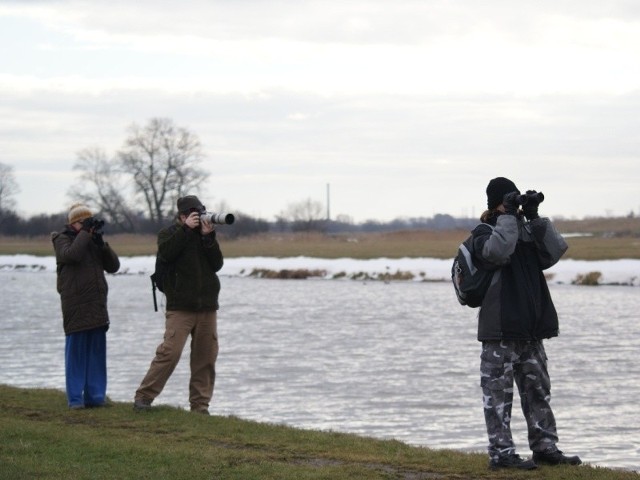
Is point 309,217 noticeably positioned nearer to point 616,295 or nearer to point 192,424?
point 616,295

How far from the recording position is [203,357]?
36.0 feet

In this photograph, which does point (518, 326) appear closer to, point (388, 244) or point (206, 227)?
point (206, 227)

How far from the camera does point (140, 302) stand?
106ft

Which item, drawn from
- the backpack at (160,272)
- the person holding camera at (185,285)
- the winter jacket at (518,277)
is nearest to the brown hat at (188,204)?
the person holding camera at (185,285)

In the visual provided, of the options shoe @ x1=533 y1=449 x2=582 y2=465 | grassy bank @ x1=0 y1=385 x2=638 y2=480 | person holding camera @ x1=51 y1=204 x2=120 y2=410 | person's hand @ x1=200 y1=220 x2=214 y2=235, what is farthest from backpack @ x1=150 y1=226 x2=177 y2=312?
shoe @ x1=533 y1=449 x2=582 y2=465

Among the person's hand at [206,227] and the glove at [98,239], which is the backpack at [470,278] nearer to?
the person's hand at [206,227]

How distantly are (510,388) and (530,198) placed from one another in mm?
1314

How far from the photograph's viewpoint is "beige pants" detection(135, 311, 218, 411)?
35.0ft

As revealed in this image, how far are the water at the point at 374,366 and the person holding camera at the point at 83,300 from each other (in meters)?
2.01

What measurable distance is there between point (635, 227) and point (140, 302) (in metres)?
58.4

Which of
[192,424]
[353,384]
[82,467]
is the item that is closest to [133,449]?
[82,467]

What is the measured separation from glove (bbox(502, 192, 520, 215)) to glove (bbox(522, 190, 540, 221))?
3.4 inches

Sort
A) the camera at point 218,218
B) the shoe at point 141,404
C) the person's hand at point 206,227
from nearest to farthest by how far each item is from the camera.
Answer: the camera at point 218,218 → the person's hand at point 206,227 → the shoe at point 141,404

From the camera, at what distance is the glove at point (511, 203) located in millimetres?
7695
